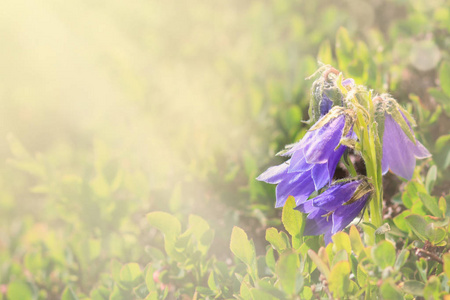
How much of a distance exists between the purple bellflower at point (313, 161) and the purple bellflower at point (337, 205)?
3cm

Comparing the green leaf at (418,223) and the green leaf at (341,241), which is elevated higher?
the green leaf at (341,241)

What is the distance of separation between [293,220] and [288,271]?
0.24 meters

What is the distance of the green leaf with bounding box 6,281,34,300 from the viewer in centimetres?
176

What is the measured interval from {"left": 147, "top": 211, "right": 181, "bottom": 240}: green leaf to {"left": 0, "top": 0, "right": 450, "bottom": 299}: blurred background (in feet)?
1.41

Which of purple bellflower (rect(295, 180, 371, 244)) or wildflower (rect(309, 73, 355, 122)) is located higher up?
wildflower (rect(309, 73, 355, 122))

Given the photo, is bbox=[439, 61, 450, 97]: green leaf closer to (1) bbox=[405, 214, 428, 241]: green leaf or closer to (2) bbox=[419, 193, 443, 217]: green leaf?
(2) bbox=[419, 193, 443, 217]: green leaf

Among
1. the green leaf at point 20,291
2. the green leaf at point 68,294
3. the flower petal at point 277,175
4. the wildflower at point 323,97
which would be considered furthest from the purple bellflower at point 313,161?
the green leaf at point 20,291

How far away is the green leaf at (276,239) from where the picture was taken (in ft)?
4.45

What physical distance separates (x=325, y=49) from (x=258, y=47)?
2.61 feet

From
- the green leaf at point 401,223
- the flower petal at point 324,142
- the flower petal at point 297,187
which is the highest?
the flower petal at point 324,142

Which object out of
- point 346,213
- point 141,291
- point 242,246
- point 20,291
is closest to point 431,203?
point 346,213

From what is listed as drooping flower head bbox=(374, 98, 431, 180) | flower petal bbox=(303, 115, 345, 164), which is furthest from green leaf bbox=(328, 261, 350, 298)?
drooping flower head bbox=(374, 98, 431, 180)

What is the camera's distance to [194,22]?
3871 mm

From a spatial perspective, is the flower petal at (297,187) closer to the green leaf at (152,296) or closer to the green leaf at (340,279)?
the green leaf at (340,279)
